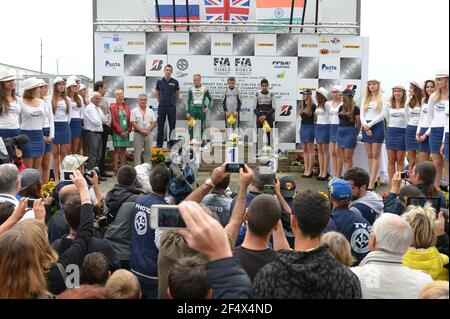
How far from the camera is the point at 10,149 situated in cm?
549

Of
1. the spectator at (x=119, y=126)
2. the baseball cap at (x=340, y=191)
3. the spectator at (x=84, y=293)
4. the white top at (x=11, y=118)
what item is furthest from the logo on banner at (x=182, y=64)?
the spectator at (x=84, y=293)

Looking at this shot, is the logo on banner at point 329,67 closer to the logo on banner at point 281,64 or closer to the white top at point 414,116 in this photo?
the logo on banner at point 281,64

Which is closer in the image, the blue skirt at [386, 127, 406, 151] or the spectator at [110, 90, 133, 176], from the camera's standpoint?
the blue skirt at [386, 127, 406, 151]

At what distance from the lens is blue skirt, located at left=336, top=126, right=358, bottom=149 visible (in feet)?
27.3

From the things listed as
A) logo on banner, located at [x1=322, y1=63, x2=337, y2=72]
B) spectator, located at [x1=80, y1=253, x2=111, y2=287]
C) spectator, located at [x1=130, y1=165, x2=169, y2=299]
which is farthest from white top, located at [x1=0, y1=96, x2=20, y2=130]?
logo on banner, located at [x1=322, y1=63, x2=337, y2=72]

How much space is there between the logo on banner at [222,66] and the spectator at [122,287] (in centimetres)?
950

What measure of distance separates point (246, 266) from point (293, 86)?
938 centimetres

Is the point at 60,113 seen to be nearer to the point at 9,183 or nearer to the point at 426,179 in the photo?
the point at 9,183

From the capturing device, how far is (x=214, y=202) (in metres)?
3.69

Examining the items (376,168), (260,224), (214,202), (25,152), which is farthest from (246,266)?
(376,168)

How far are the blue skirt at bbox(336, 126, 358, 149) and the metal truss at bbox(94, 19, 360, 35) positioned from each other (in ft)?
11.4

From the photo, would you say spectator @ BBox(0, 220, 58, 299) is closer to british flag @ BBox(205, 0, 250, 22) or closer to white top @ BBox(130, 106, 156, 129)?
white top @ BBox(130, 106, 156, 129)

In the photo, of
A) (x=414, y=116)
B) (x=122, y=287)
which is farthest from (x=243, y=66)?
(x=122, y=287)

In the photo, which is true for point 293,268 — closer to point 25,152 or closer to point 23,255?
point 23,255
